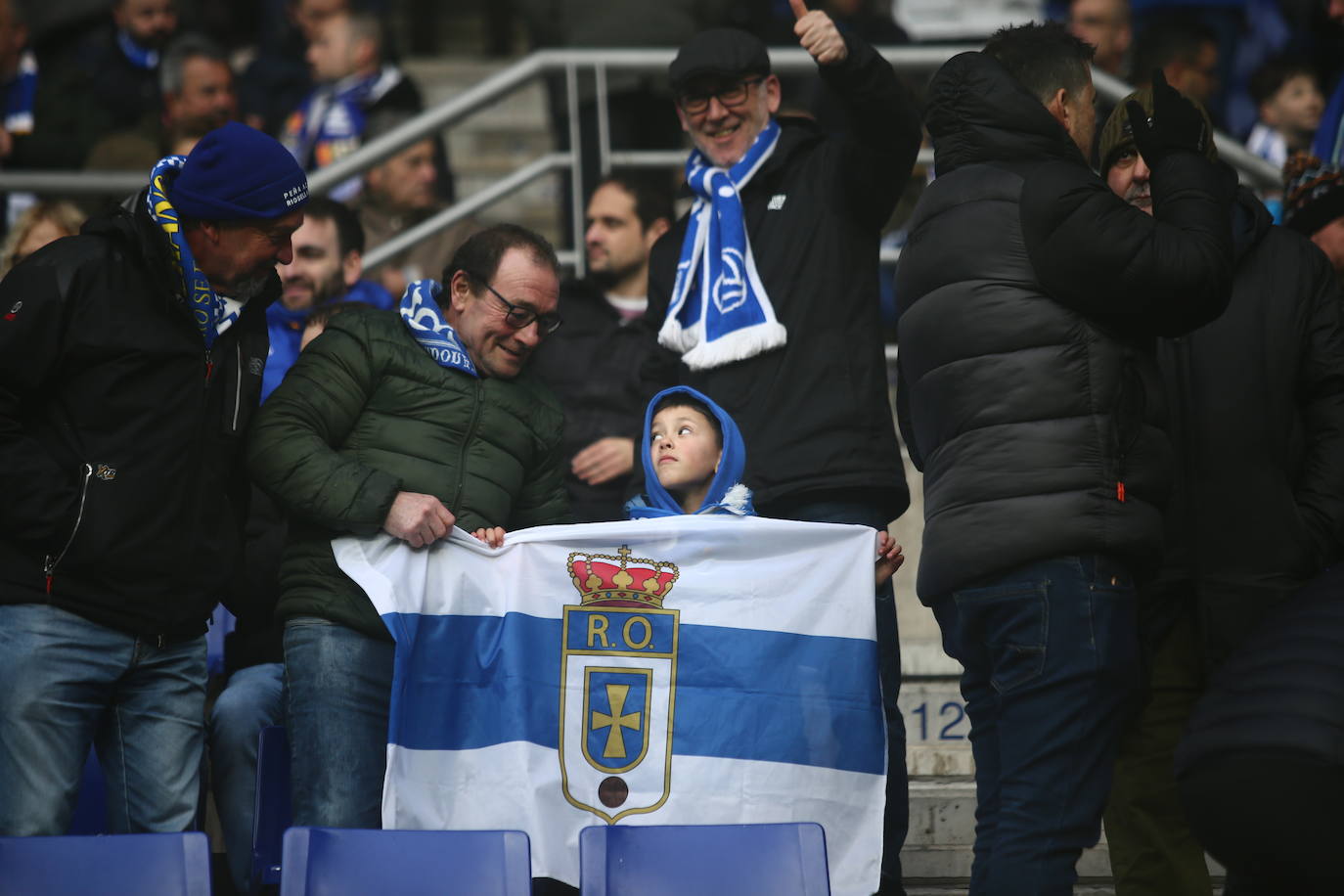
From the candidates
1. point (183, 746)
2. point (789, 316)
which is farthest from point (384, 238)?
point (183, 746)

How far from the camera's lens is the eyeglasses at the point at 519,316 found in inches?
189

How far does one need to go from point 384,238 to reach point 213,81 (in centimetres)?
138

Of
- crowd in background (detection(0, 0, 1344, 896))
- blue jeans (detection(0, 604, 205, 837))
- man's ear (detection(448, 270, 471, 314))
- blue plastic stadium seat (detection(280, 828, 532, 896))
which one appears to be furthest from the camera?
man's ear (detection(448, 270, 471, 314))

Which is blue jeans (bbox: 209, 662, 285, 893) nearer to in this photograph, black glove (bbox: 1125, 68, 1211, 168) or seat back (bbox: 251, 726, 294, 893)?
seat back (bbox: 251, 726, 294, 893)

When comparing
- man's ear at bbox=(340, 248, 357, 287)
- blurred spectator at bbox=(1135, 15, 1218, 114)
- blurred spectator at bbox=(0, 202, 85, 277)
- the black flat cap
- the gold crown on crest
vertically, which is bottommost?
the gold crown on crest

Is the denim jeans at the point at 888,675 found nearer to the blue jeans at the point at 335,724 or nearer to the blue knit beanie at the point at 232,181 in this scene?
the blue jeans at the point at 335,724

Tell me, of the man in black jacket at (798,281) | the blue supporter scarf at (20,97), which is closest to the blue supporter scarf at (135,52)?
the blue supporter scarf at (20,97)

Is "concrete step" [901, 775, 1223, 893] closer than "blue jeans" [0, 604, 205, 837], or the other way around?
"blue jeans" [0, 604, 205, 837]

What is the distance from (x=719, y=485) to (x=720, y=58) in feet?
4.38

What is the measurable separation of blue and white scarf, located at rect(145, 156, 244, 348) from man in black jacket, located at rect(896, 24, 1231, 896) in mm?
1718

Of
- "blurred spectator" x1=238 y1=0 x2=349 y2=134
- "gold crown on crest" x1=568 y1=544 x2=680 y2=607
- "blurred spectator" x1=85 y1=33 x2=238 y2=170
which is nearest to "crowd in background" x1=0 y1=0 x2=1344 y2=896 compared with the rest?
"gold crown on crest" x1=568 y1=544 x2=680 y2=607

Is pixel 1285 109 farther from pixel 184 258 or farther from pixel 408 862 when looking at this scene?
pixel 408 862

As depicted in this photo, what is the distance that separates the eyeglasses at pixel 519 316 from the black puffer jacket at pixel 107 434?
0.90 metres

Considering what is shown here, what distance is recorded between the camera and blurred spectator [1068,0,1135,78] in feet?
27.5
